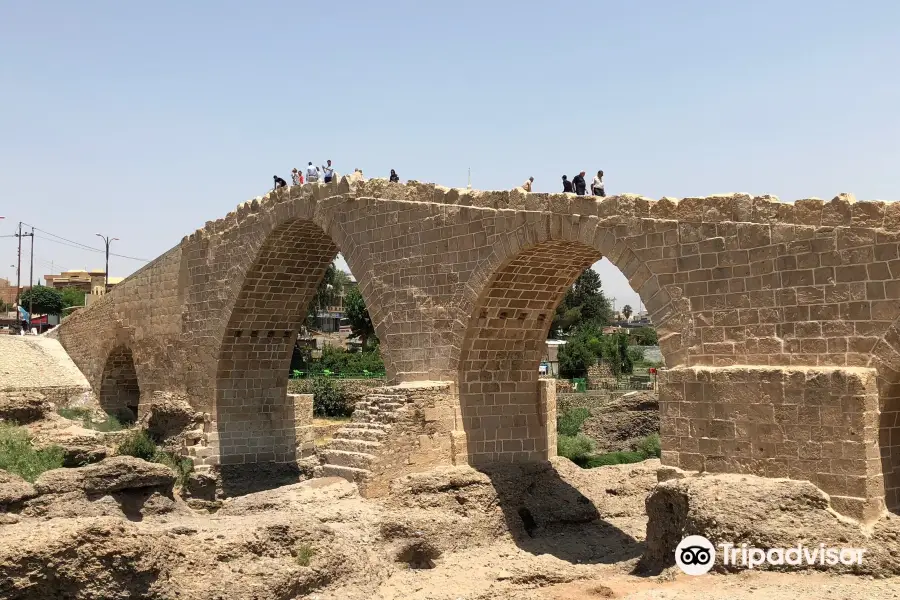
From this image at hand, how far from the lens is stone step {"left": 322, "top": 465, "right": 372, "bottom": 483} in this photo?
36.4 ft

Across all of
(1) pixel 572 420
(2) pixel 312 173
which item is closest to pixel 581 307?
(1) pixel 572 420

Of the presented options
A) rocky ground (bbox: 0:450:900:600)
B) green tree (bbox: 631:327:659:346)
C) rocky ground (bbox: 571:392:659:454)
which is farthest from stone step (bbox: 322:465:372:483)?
green tree (bbox: 631:327:659:346)

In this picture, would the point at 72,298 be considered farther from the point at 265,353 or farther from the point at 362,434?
the point at 362,434

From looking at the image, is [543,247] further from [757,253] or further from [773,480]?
[773,480]

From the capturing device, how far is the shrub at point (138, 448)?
667 inches

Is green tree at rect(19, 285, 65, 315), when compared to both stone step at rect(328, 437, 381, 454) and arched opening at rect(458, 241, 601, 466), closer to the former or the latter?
stone step at rect(328, 437, 381, 454)

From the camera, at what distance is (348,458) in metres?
→ 11.5

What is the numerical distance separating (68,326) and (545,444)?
1649 cm

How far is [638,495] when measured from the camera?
13.1 meters

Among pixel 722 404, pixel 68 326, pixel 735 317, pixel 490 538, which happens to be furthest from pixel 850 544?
pixel 68 326

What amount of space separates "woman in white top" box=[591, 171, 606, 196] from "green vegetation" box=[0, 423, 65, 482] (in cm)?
887

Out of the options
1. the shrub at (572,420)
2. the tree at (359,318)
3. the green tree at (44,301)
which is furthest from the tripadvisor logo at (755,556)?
the green tree at (44,301)

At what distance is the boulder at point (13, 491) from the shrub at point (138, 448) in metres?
7.38

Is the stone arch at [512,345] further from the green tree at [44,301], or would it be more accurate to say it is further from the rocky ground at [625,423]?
the green tree at [44,301]
